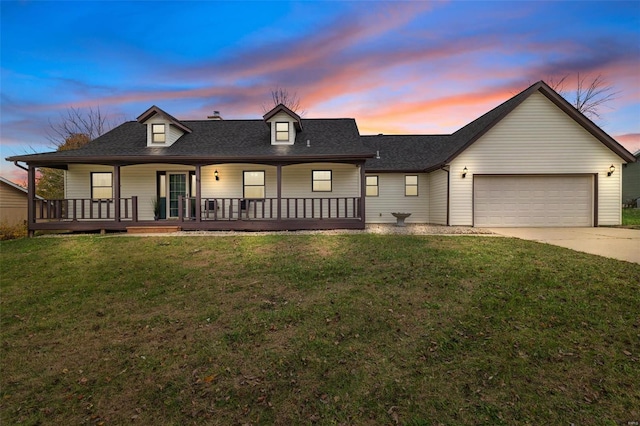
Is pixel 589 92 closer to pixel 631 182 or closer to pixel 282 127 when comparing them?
pixel 631 182

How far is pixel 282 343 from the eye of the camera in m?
4.37

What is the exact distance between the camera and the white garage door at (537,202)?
14.5 meters

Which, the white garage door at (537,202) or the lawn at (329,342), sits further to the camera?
the white garage door at (537,202)

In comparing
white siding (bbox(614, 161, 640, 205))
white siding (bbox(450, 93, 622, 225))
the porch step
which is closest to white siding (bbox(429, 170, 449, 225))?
white siding (bbox(450, 93, 622, 225))

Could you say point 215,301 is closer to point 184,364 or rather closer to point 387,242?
point 184,364

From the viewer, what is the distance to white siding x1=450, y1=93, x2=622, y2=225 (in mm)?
14297

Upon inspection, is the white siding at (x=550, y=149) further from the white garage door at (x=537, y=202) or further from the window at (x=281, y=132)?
the window at (x=281, y=132)

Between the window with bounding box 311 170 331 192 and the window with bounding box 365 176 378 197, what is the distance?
3.59 meters

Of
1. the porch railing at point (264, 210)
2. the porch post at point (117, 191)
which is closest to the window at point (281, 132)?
the porch railing at point (264, 210)

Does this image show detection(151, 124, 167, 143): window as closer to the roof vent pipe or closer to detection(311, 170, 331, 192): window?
the roof vent pipe

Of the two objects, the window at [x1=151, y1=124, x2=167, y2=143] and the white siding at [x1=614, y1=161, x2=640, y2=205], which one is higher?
the window at [x1=151, y1=124, x2=167, y2=143]

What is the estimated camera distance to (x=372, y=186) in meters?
18.2

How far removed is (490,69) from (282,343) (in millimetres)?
16690

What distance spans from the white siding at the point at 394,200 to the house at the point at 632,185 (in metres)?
25.7
